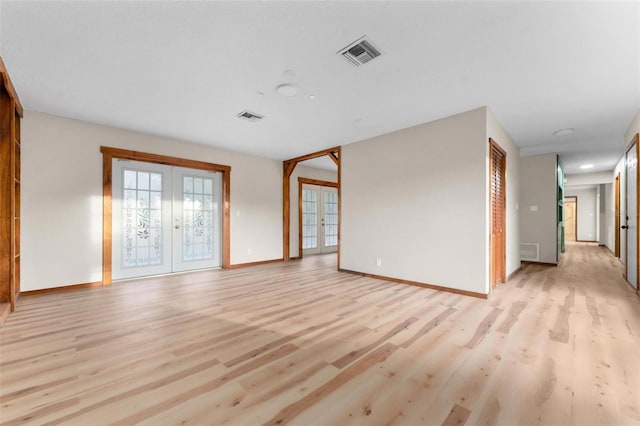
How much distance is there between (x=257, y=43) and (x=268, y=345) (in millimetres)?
2541

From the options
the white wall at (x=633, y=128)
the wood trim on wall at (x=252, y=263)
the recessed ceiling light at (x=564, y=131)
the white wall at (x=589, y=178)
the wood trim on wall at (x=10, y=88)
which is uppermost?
the wood trim on wall at (x=10, y=88)

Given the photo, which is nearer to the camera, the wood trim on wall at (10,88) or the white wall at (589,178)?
the wood trim on wall at (10,88)

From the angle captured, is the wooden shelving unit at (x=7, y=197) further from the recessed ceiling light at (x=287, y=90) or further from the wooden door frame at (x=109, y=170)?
the recessed ceiling light at (x=287, y=90)

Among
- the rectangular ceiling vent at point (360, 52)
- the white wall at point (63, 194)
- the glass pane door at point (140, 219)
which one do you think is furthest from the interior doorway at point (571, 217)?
the white wall at point (63, 194)

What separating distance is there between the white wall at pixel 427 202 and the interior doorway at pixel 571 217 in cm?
937

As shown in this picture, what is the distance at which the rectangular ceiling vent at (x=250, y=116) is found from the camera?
153 inches

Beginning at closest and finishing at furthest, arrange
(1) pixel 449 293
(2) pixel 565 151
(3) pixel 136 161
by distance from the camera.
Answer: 1. (1) pixel 449 293
2. (3) pixel 136 161
3. (2) pixel 565 151

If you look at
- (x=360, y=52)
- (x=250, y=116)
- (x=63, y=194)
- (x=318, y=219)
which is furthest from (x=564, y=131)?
(x=63, y=194)

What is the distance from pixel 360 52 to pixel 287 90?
101 centimetres

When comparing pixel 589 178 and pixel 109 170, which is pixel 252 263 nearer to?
pixel 109 170

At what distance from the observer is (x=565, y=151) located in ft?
19.4

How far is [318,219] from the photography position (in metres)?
8.37

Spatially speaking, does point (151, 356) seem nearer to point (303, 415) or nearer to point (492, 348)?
point (303, 415)

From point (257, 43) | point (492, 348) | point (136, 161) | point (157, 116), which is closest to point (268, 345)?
point (492, 348)
